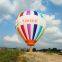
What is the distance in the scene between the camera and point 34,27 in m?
37.9

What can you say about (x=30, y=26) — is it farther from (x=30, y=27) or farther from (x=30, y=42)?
(x=30, y=42)

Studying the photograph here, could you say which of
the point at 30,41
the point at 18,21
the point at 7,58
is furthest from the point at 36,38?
the point at 7,58

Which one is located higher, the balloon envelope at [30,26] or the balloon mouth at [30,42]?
the balloon envelope at [30,26]

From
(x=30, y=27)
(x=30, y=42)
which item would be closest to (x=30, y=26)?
(x=30, y=27)

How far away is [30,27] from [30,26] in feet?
0.44

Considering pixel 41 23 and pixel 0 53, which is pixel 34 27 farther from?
pixel 0 53

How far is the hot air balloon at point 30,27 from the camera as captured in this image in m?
37.7

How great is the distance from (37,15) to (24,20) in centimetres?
193

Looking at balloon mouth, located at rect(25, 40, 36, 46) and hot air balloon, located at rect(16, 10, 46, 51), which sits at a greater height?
hot air balloon, located at rect(16, 10, 46, 51)

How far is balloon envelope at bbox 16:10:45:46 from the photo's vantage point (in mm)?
37691

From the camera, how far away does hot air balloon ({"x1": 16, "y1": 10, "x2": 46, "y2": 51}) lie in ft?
124

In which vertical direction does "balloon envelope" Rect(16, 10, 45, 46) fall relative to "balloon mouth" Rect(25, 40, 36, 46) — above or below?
above

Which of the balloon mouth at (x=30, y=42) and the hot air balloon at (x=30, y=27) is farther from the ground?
the hot air balloon at (x=30, y=27)

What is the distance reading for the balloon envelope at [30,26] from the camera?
37.7 m
